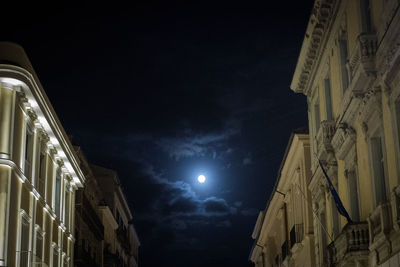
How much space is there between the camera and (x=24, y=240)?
25562 millimetres

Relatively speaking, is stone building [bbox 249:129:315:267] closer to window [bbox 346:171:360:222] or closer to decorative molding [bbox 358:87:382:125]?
window [bbox 346:171:360:222]

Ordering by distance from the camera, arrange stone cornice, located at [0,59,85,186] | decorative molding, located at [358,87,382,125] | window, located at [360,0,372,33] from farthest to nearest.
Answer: stone cornice, located at [0,59,85,186] < window, located at [360,0,372,33] < decorative molding, located at [358,87,382,125]

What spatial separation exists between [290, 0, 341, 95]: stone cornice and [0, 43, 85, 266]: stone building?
10518mm

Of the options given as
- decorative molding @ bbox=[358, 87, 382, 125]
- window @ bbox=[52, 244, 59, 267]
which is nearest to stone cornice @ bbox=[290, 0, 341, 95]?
decorative molding @ bbox=[358, 87, 382, 125]

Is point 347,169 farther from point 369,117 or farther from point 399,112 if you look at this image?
point 399,112

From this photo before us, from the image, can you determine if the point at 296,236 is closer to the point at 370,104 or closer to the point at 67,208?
the point at 67,208

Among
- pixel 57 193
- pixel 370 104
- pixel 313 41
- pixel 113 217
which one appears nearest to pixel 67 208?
pixel 57 193

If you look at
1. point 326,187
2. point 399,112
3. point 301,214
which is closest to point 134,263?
point 301,214

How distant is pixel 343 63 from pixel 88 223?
24.6m

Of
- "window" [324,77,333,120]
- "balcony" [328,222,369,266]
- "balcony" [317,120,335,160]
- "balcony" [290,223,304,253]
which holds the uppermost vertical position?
"window" [324,77,333,120]

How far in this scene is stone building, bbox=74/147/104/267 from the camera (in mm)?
42200

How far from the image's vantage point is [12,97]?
79.0ft

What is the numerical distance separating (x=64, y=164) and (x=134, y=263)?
51.3 m

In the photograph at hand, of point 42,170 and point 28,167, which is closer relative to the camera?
point 28,167
